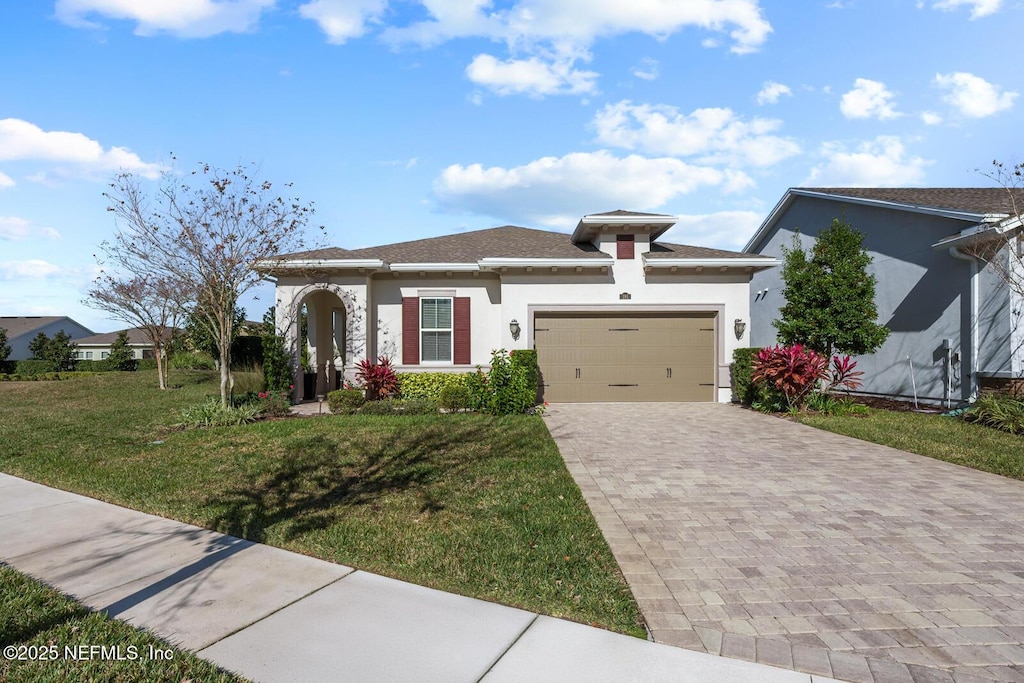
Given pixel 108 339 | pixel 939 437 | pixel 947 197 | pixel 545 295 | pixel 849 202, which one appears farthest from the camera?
pixel 108 339

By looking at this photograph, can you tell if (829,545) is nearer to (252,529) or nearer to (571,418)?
(252,529)

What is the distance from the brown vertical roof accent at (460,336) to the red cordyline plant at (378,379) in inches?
68.7

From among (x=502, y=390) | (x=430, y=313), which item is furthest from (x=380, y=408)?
(x=430, y=313)

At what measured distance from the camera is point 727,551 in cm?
429

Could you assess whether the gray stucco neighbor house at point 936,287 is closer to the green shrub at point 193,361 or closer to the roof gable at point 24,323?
the green shrub at point 193,361

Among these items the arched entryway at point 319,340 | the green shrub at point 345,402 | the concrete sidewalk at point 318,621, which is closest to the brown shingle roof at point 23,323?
the arched entryway at point 319,340

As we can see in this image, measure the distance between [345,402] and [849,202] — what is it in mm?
14806

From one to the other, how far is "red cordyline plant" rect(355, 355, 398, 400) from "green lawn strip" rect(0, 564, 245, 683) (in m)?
8.92

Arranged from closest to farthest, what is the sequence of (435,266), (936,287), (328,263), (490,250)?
(328,263), (936,287), (435,266), (490,250)

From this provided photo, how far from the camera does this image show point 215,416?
32.8ft

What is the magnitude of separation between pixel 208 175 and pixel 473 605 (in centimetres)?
1182

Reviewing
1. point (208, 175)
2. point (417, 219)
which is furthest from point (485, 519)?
point (417, 219)

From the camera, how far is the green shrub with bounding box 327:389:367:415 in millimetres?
11250

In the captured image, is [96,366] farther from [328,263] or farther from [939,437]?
[939,437]
